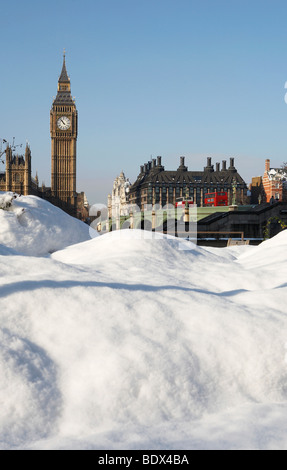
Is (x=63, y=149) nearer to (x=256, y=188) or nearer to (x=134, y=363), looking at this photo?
(x=256, y=188)

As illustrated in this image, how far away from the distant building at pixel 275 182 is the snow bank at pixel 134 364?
99.8m

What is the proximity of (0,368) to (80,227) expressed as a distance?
5.83 metres

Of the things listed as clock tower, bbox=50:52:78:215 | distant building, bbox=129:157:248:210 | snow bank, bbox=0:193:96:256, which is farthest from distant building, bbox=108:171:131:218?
snow bank, bbox=0:193:96:256

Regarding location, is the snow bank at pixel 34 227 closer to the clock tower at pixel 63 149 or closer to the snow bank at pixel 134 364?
the snow bank at pixel 134 364

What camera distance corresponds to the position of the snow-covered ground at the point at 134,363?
223 cm

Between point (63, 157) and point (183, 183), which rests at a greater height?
point (63, 157)

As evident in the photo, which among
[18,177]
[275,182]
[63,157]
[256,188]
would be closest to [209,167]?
[256,188]

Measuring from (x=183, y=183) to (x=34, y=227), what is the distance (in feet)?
365

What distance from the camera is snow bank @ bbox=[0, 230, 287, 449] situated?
7.30ft

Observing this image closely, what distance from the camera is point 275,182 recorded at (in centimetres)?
10275

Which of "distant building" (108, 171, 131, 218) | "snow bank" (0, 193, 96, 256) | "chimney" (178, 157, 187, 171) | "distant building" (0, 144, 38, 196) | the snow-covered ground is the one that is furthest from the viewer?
"distant building" (108, 171, 131, 218)

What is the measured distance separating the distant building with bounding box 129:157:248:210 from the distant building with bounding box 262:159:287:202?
745 centimetres

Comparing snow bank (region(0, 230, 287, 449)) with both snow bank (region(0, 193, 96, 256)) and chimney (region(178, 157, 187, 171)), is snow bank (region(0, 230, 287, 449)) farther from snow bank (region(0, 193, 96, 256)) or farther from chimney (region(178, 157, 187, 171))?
chimney (region(178, 157, 187, 171))

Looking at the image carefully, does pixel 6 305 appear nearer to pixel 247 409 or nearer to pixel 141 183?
pixel 247 409
